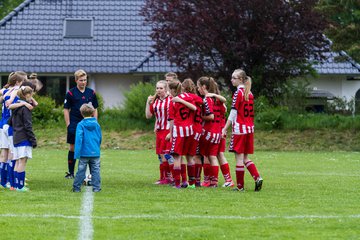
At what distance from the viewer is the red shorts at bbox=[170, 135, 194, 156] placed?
1558 cm

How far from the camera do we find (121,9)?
45.6m

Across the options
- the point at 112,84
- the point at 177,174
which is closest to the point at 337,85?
the point at 112,84

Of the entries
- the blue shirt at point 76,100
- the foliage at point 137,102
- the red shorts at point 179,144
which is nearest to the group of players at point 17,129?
the blue shirt at point 76,100

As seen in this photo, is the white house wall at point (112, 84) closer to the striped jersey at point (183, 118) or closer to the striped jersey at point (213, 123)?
the striped jersey at point (213, 123)

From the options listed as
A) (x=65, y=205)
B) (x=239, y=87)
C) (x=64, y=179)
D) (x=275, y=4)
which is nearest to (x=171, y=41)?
(x=275, y=4)

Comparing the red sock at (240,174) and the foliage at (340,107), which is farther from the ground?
the foliage at (340,107)

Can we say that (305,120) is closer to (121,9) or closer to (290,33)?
(290,33)

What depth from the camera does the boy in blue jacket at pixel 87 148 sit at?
14820 mm

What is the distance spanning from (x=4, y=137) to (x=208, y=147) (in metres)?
3.35

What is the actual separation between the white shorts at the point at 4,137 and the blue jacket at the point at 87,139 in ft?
4.28

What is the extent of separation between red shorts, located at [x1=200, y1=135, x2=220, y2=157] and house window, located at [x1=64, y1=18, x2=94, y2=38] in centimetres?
2915

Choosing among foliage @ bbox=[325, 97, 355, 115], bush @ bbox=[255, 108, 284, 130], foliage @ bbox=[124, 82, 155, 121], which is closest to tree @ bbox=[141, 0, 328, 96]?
bush @ bbox=[255, 108, 284, 130]

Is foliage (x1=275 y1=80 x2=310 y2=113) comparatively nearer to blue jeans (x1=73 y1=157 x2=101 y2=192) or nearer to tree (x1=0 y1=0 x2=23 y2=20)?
blue jeans (x1=73 y1=157 x2=101 y2=192)

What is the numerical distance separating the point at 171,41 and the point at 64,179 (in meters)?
17.5
